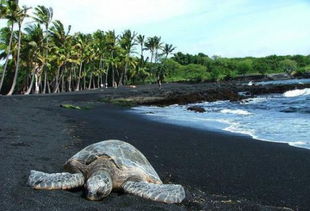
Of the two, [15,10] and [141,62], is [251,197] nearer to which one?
[15,10]

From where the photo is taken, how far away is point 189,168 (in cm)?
732

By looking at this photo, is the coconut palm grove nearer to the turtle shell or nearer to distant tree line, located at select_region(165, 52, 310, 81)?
distant tree line, located at select_region(165, 52, 310, 81)

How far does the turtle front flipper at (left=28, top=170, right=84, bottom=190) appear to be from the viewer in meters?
4.87

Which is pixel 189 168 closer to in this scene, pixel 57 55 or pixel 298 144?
pixel 298 144

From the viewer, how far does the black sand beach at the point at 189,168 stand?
4.67 metres

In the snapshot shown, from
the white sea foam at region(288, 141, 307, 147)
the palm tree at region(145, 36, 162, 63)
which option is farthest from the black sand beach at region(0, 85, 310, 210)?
the palm tree at region(145, 36, 162, 63)

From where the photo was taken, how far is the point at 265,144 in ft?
33.3

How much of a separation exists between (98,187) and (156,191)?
779mm

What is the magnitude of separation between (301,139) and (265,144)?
55.2 inches

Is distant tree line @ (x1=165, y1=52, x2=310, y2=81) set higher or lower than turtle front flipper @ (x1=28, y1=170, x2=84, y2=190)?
higher

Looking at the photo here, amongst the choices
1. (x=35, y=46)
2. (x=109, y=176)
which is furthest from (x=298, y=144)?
(x=35, y=46)

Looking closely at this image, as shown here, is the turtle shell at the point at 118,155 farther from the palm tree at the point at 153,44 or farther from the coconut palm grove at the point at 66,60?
the palm tree at the point at 153,44

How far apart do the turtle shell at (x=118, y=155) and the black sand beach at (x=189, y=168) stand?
0.50 metres

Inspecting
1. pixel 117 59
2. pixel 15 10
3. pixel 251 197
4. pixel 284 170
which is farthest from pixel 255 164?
pixel 117 59
